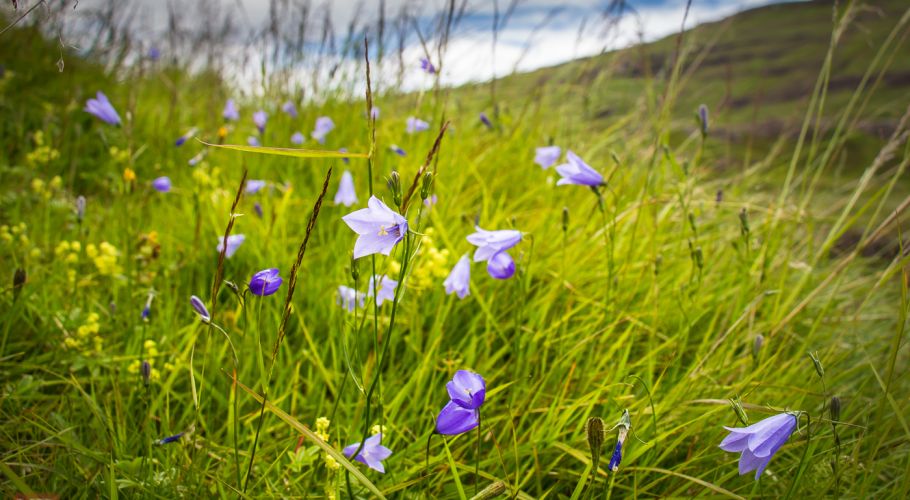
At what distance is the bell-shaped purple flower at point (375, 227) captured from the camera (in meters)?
0.95

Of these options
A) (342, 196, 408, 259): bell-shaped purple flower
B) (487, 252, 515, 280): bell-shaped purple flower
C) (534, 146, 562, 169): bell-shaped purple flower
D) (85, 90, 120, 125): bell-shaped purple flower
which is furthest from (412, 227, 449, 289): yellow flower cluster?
(85, 90, 120, 125): bell-shaped purple flower

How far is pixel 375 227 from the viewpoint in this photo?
99 cm

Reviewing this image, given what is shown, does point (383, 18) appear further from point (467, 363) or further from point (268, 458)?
point (268, 458)

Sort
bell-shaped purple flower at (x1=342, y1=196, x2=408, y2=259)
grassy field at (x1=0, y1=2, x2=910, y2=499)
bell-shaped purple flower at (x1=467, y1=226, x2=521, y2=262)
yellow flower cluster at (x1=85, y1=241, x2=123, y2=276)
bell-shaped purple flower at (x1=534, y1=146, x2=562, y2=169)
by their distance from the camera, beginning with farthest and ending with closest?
bell-shaped purple flower at (x1=534, y1=146, x2=562, y2=169), yellow flower cluster at (x1=85, y1=241, x2=123, y2=276), bell-shaped purple flower at (x1=467, y1=226, x2=521, y2=262), grassy field at (x1=0, y1=2, x2=910, y2=499), bell-shaped purple flower at (x1=342, y1=196, x2=408, y2=259)

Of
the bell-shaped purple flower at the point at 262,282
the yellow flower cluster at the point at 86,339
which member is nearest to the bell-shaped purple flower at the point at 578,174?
the bell-shaped purple flower at the point at 262,282

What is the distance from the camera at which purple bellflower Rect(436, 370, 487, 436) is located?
0.99 metres

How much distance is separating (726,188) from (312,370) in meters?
3.64

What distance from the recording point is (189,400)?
1723 millimetres

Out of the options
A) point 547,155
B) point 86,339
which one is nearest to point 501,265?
point 547,155

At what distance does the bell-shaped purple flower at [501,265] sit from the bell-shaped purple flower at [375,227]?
597mm

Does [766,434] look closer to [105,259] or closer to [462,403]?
[462,403]

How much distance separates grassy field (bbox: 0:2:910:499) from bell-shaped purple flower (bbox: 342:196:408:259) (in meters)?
0.04

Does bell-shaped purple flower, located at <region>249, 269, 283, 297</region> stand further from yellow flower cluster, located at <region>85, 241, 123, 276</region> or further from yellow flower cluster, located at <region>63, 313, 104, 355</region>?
yellow flower cluster, located at <region>85, 241, 123, 276</region>

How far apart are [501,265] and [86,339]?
129 cm
